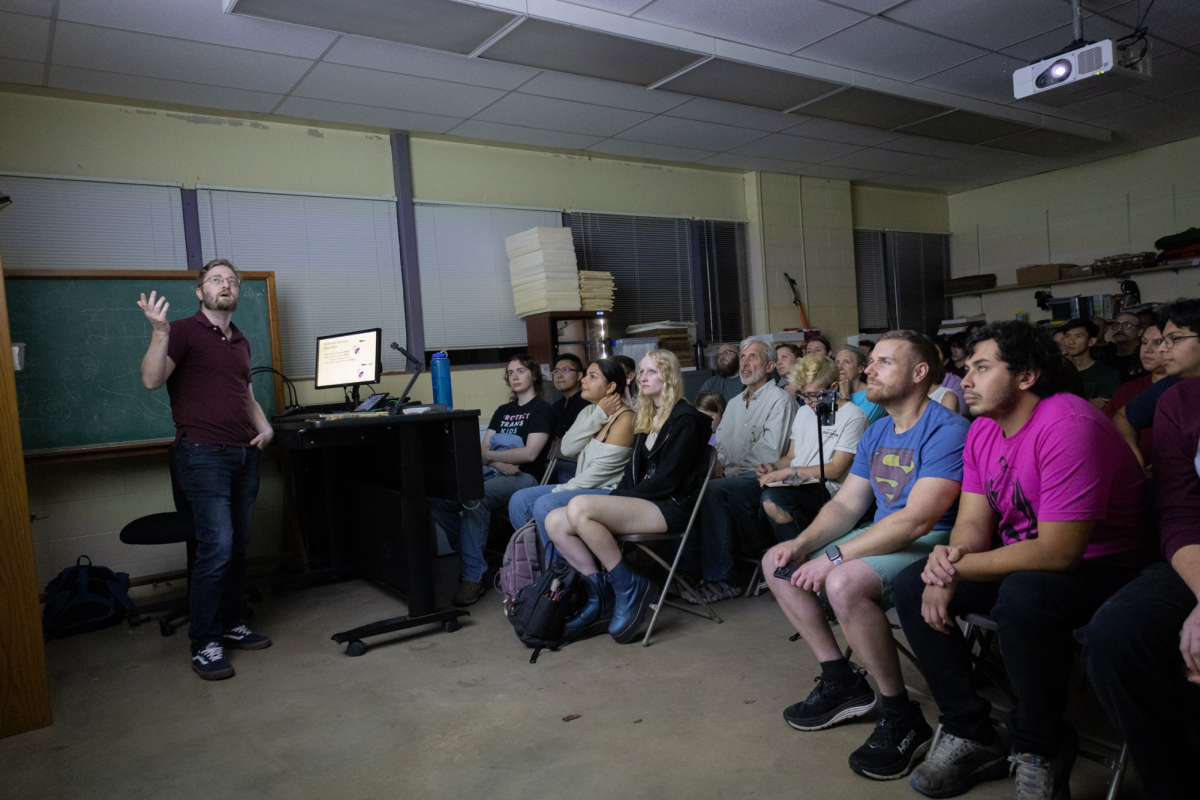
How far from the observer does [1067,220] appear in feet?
24.3

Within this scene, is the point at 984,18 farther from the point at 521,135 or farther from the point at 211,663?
the point at 211,663

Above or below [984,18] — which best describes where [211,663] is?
below

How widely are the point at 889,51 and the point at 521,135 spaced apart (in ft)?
7.65

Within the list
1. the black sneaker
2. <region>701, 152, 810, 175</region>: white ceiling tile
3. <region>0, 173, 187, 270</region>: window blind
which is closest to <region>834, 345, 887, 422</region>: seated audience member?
the black sneaker

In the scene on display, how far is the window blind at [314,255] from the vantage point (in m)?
4.52

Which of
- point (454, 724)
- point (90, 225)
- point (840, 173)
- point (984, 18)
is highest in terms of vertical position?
point (984, 18)

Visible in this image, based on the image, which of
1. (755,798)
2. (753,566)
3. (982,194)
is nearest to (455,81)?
(753,566)

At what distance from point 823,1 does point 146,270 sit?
3.66 m

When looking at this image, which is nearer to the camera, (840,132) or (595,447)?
(595,447)

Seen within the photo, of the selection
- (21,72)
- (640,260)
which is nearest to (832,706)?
(640,260)

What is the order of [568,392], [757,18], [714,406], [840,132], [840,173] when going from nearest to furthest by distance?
[757,18] → [714,406] → [568,392] → [840,132] → [840,173]

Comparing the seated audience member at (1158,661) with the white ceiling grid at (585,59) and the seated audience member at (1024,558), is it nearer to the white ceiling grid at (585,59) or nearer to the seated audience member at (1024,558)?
the seated audience member at (1024,558)

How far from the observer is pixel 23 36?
3408mm

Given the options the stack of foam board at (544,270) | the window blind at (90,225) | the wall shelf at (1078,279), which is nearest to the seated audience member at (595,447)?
the stack of foam board at (544,270)
